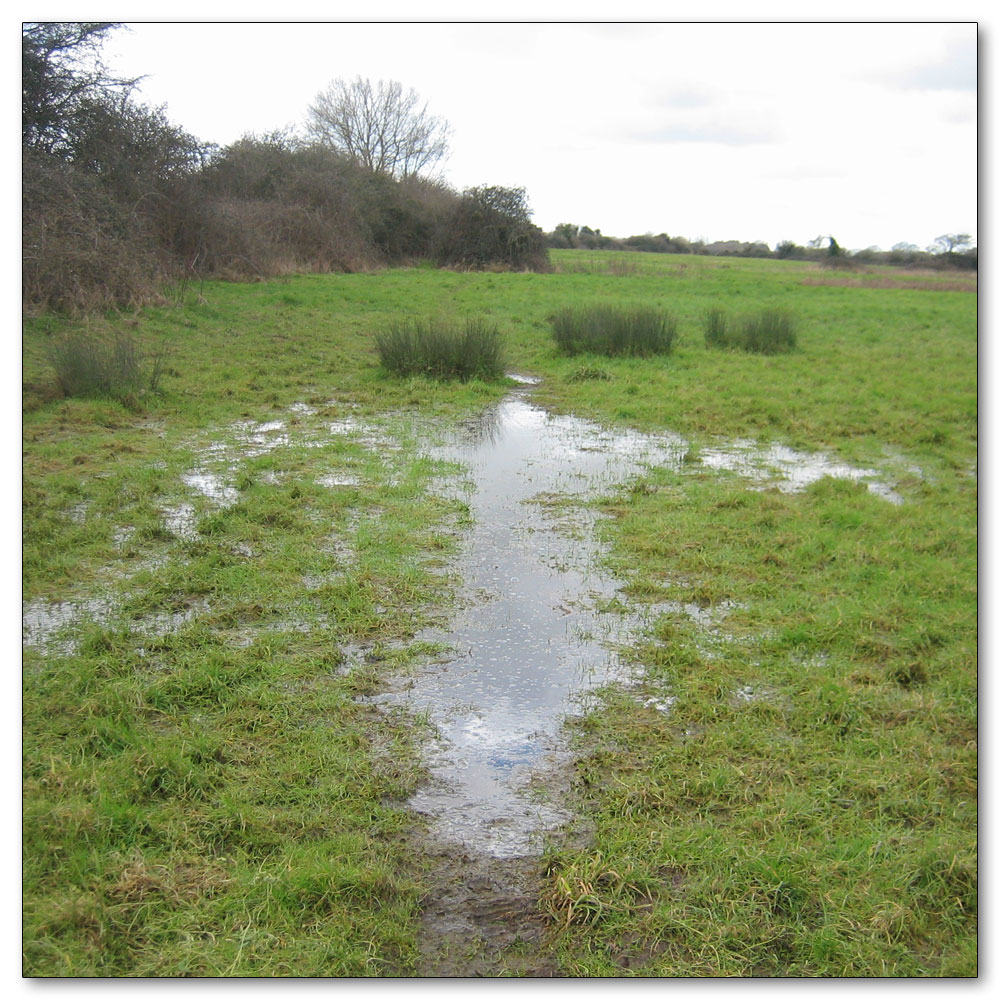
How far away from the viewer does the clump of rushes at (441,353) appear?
12.3m

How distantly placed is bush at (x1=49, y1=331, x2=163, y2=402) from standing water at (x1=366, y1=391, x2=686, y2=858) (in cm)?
413

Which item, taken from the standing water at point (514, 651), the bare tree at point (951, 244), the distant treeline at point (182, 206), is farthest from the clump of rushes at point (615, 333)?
the bare tree at point (951, 244)

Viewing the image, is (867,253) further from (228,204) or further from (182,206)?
(228,204)

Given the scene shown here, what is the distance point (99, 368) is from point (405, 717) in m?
7.21

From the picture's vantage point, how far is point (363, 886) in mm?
2754

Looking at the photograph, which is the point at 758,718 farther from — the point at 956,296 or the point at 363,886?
the point at 956,296

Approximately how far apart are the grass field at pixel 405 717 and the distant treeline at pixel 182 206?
2.38 meters

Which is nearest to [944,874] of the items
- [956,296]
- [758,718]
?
[758,718]

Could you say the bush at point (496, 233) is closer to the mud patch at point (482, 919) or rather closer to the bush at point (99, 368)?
the bush at point (99, 368)

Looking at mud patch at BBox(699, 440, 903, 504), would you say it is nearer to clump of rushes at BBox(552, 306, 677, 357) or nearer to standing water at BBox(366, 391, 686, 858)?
standing water at BBox(366, 391, 686, 858)

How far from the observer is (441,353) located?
12352 millimetres

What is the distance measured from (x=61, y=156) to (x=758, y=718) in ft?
41.7

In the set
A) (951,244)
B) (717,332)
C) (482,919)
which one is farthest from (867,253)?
(717,332)

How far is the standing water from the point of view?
3.29 meters
